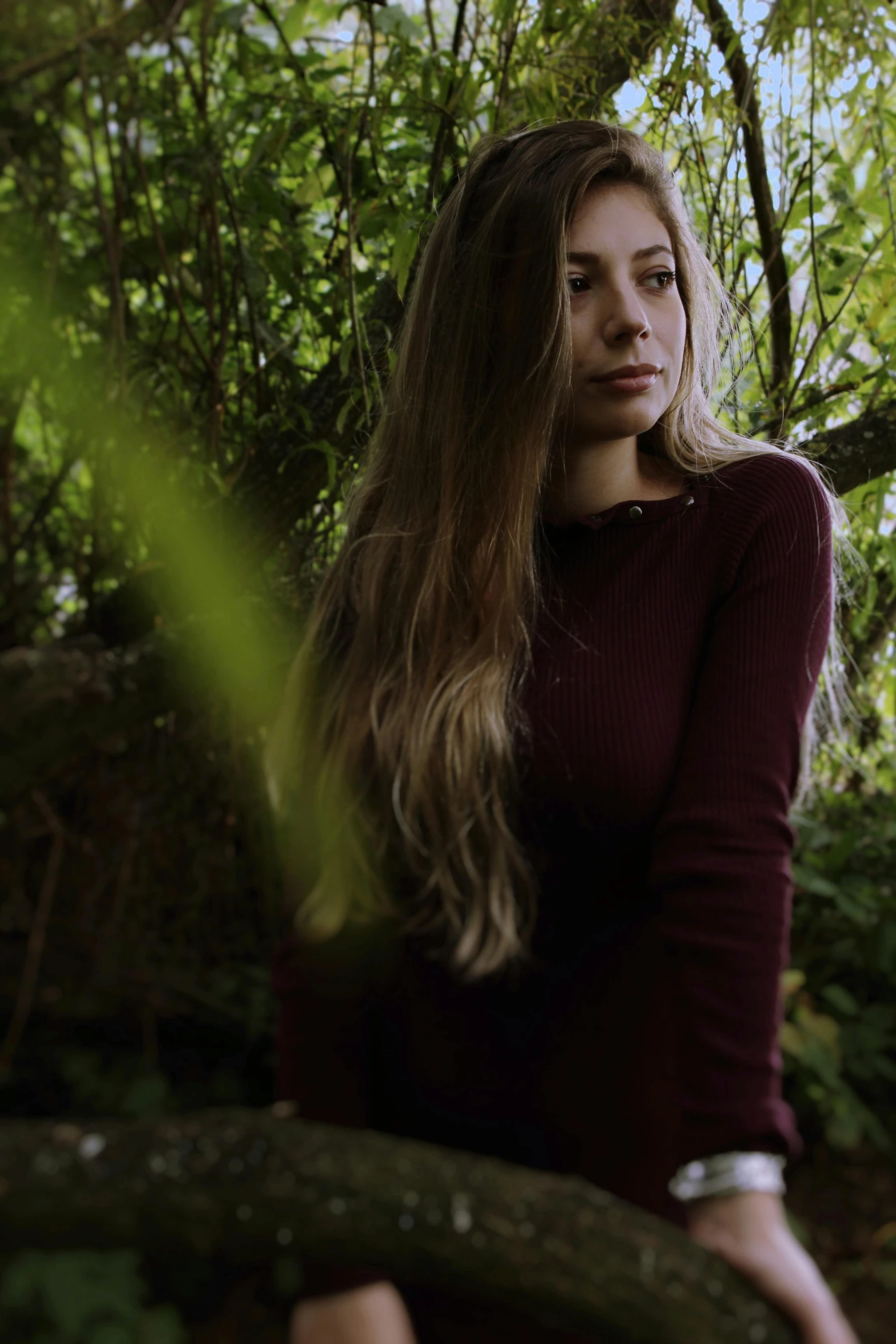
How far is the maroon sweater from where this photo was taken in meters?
1.02

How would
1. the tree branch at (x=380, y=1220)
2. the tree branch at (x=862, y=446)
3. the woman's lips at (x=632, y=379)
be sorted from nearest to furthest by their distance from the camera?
the tree branch at (x=380, y=1220) < the woman's lips at (x=632, y=379) < the tree branch at (x=862, y=446)

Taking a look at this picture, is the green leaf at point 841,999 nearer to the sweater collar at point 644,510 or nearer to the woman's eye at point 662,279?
the sweater collar at point 644,510

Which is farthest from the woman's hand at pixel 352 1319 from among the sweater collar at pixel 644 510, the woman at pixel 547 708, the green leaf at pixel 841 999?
the green leaf at pixel 841 999

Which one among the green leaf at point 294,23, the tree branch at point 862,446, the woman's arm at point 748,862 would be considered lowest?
the woman's arm at point 748,862

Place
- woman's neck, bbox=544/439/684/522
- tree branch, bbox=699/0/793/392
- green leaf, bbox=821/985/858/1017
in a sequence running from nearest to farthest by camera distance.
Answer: woman's neck, bbox=544/439/684/522
tree branch, bbox=699/0/793/392
green leaf, bbox=821/985/858/1017

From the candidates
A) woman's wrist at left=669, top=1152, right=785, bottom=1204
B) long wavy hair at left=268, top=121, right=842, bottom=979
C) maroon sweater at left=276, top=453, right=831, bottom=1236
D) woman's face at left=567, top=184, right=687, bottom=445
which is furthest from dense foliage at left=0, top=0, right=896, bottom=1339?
woman's wrist at left=669, top=1152, right=785, bottom=1204

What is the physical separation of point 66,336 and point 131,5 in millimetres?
483

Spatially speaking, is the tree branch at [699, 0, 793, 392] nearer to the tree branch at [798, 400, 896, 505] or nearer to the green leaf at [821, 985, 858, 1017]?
the tree branch at [798, 400, 896, 505]

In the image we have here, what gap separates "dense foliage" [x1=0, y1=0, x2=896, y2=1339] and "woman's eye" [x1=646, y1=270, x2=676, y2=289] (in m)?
0.30

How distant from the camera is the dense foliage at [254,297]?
1398 mm

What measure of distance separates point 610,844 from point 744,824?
0.16 meters

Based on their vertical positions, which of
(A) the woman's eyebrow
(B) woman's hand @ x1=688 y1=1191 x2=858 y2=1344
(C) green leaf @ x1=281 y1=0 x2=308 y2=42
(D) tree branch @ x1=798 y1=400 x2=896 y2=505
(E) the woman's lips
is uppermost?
(C) green leaf @ x1=281 y1=0 x2=308 y2=42

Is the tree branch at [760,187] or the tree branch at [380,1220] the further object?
the tree branch at [760,187]

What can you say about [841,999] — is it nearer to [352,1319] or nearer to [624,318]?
[352,1319]
